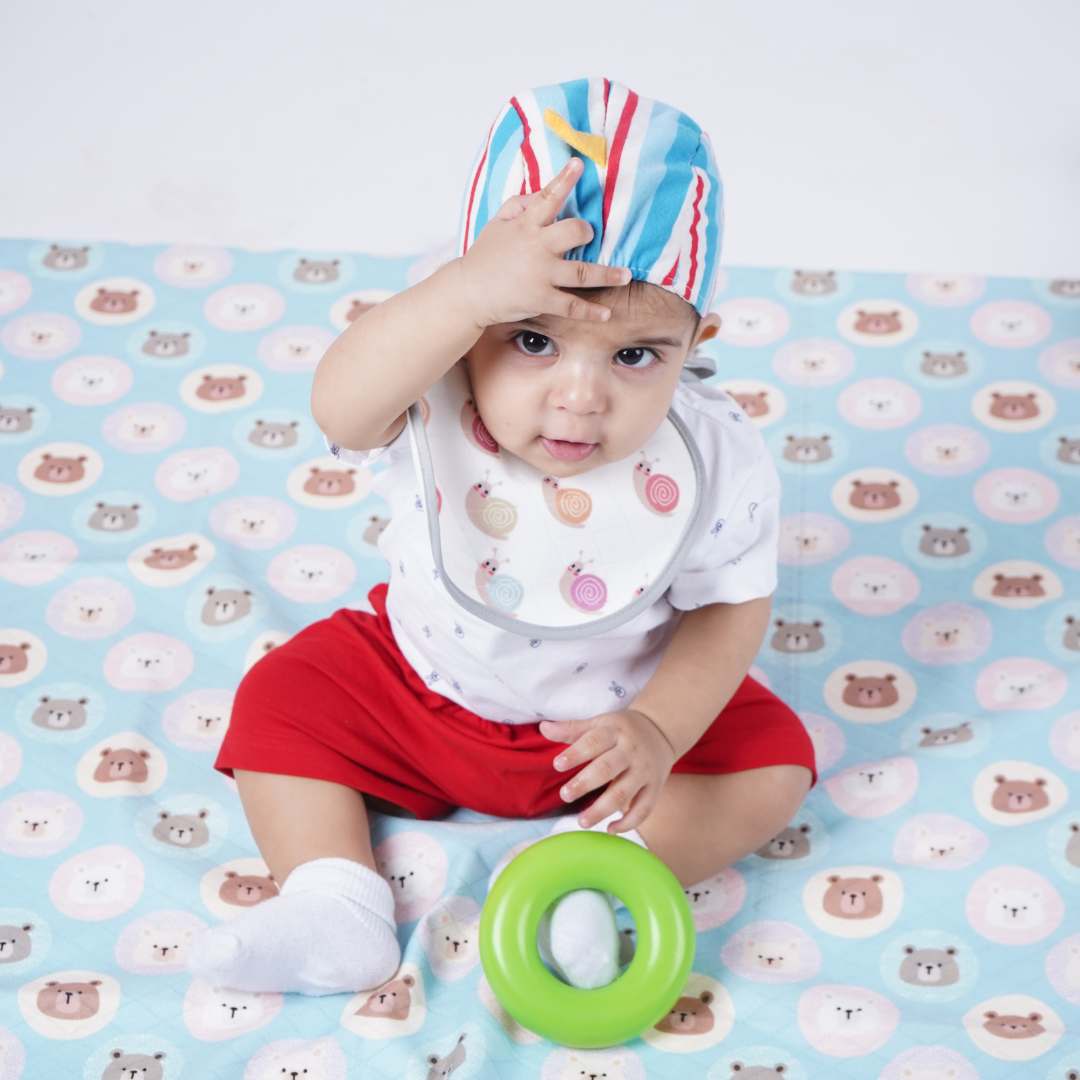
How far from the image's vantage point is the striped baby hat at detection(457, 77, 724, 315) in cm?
112

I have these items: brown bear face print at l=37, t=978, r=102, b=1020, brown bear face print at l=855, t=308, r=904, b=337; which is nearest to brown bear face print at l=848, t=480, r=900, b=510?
brown bear face print at l=855, t=308, r=904, b=337

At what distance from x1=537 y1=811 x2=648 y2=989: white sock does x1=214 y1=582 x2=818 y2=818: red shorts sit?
0.17 meters

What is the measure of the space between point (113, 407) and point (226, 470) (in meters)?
0.18

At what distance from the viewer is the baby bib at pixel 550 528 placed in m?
1.31

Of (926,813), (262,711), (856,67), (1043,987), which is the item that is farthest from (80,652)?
(856,67)

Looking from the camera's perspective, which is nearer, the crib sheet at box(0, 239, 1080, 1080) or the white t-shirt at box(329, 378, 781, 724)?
the crib sheet at box(0, 239, 1080, 1080)

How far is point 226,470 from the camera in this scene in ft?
5.90

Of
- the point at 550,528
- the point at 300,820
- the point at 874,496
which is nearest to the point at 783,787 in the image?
the point at 550,528

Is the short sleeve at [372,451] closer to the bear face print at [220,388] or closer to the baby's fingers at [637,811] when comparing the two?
the baby's fingers at [637,811]

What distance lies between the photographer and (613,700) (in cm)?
138

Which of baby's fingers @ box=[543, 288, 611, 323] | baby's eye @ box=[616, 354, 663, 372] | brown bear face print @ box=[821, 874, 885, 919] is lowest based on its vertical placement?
brown bear face print @ box=[821, 874, 885, 919]

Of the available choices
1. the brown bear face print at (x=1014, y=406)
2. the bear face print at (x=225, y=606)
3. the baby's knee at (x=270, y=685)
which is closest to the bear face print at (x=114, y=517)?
the bear face print at (x=225, y=606)

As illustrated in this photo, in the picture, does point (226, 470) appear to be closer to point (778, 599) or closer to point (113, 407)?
point (113, 407)

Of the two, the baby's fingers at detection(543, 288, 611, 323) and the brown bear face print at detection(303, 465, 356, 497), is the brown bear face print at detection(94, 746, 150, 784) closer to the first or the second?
the brown bear face print at detection(303, 465, 356, 497)
